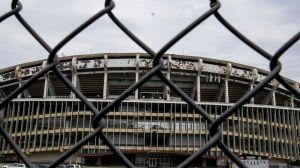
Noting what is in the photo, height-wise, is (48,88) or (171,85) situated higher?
(48,88)

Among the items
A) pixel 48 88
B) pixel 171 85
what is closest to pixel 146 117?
pixel 48 88

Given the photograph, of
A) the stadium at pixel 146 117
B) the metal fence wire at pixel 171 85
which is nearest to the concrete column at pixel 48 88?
the stadium at pixel 146 117

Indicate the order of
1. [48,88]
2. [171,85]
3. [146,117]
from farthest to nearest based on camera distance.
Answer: [48,88] < [146,117] < [171,85]

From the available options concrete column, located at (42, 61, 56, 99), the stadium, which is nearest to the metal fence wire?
the stadium

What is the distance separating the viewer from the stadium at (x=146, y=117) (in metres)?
36.2

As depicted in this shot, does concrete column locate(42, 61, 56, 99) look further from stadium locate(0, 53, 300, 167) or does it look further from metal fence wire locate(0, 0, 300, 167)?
metal fence wire locate(0, 0, 300, 167)

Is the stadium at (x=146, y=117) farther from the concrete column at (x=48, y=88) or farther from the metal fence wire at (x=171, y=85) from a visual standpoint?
the metal fence wire at (x=171, y=85)

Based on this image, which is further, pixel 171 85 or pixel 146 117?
pixel 146 117

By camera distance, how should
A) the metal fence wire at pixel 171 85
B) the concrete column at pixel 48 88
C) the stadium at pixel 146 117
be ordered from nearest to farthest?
the metal fence wire at pixel 171 85 → the stadium at pixel 146 117 → the concrete column at pixel 48 88

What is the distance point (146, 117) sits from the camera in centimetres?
3650

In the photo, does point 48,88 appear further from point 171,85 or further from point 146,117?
point 171,85

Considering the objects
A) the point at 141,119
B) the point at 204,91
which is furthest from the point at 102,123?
the point at 204,91

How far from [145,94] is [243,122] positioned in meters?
11.4

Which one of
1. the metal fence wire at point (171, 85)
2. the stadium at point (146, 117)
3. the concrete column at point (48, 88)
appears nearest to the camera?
the metal fence wire at point (171, 85)
